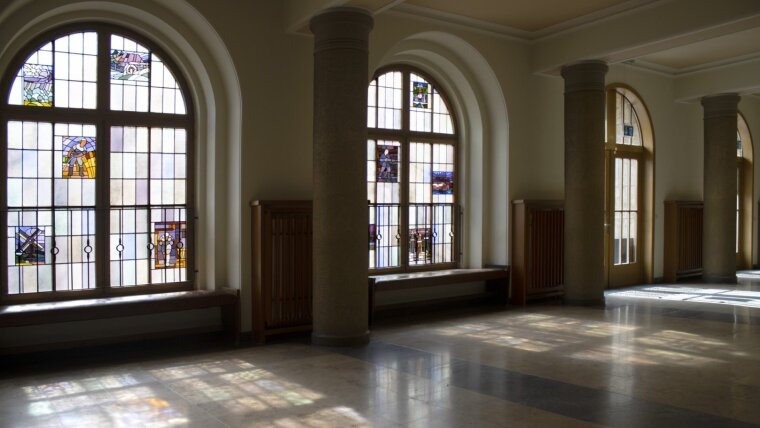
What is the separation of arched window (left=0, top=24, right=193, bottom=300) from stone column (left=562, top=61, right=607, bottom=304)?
5555 mm

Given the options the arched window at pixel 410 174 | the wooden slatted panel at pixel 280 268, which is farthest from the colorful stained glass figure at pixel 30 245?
the arched window at pixel 410 174

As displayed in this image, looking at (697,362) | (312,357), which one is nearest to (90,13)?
(312,357)

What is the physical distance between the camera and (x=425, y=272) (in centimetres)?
969

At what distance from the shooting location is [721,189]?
41.9 ft

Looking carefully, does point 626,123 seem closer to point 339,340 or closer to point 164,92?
point 339,340

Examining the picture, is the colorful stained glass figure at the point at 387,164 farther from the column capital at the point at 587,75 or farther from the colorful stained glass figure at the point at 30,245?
the colorful stained glass figure at the point at 30,245

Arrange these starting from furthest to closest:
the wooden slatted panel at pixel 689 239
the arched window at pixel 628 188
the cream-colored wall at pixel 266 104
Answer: the wooden slatted panel at pixel 689 239, the arched window at pixel 628 188, the cream-colored wall at pixel 266 104

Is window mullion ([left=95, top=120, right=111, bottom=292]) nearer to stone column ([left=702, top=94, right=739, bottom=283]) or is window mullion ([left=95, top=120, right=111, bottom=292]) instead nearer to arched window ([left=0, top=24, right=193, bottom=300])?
arched window ([left=0, top=24, right=193, bottom=300])

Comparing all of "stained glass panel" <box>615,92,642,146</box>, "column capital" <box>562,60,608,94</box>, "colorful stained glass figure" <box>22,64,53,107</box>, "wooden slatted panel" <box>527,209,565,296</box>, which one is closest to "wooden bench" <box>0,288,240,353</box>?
"colorful stained glass figure" <box>22,64,53,107</box>

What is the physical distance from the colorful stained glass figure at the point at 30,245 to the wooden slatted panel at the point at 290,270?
239cm

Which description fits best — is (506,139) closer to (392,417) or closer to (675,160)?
(675,160)

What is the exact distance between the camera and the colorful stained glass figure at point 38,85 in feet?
22.9

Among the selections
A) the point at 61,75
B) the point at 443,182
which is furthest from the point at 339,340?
the point at 61,75

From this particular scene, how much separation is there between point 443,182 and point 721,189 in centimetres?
606
